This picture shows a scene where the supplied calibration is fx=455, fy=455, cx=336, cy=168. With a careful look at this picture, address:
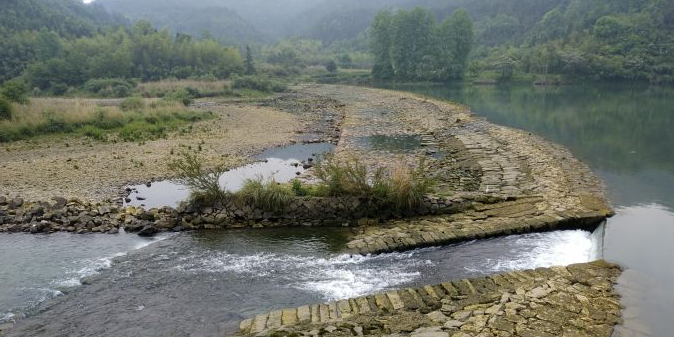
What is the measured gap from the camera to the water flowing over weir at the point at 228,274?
10906 mm

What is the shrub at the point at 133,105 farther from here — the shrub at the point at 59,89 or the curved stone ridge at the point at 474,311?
the curved stone ridge at the point at 474,311

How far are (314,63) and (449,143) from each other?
11390cm

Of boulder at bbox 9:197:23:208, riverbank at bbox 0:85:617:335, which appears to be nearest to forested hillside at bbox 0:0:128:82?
riverbank at bbox 0:85:617:335

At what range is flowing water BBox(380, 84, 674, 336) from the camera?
1157 cm

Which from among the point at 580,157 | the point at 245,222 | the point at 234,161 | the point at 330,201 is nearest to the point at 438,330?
the point at 330,201

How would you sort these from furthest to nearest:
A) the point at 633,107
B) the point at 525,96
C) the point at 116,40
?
1. the point at 116,40
2. the point at 525,96
3. the point at 633,107

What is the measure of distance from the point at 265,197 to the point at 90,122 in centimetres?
2426

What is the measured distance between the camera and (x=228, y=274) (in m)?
13.1

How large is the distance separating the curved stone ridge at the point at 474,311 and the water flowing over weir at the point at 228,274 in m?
1.05

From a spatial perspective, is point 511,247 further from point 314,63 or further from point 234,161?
point 314,63

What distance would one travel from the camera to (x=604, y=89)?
6762cm

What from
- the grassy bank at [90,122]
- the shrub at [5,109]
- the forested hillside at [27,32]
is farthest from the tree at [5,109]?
the forested hillside at [27,32]

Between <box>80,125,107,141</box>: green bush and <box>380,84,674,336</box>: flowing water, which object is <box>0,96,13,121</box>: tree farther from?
<box>380,84,674,336</box>: flowing water

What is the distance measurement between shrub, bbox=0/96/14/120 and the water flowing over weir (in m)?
21.2
